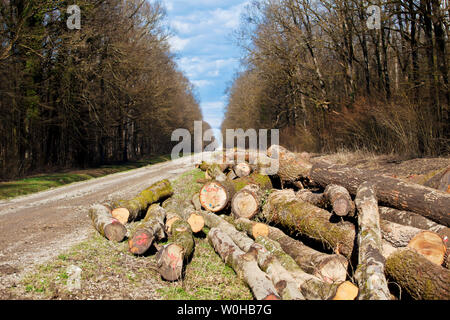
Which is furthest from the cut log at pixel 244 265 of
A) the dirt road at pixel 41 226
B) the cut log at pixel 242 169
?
the cut log at pixel 242 169

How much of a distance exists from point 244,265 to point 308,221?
5.77ft

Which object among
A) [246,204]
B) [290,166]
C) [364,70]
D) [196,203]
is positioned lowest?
Result: [196,203]

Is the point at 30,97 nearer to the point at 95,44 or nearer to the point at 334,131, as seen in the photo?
the point at 95,44

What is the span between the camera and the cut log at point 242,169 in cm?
1023

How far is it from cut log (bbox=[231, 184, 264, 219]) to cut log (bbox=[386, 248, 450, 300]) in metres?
3.33

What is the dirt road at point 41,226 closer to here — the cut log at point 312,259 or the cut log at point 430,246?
the cut log at point 312,259

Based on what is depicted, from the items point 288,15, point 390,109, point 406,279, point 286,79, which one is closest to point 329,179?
point 406,279

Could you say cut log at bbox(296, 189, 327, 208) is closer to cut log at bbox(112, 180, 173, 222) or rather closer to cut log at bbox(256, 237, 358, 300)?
cut log at bbox(256, 237, 358, 300)

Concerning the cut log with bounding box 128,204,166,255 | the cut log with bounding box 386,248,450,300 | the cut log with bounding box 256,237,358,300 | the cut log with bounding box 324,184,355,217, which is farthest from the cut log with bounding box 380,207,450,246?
the cut log with bounding box 128,204,166,255

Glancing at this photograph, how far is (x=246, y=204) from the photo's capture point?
7273 mm

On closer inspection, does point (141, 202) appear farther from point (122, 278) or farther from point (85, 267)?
point (122, 278)

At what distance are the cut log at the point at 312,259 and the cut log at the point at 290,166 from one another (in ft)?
9.01

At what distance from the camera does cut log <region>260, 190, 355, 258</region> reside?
515 cm

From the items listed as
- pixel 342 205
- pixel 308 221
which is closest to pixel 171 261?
pixel 308 221
